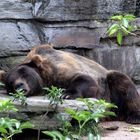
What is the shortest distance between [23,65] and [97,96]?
100 centimetres

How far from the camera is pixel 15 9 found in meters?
7.91

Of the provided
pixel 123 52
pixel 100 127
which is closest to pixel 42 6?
pixel 123 52

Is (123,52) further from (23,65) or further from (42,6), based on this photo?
(23,65)

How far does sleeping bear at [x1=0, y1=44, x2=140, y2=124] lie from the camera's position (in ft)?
Result: 22.1

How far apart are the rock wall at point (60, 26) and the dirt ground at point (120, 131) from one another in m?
1.70

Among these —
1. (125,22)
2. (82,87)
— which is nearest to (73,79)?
(82,87)

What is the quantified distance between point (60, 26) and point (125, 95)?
1.63 meters

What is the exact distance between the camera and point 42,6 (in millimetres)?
7930

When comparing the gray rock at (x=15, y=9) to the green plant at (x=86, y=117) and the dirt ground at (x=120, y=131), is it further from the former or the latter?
the green plant at (x=86, y=117)

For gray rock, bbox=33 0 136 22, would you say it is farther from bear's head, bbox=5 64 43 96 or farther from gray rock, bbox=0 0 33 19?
bear's head, bbox=5 64 43 96

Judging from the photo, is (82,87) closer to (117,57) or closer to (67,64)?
(67,64)

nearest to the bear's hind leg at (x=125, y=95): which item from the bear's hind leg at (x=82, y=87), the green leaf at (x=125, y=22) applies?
the bear's hind leg at (x=82, y=87)

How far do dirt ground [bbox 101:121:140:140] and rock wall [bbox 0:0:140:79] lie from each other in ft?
5.58

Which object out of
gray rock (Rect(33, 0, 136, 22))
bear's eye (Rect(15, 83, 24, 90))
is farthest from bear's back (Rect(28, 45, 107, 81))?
gray rock (Rect(33, 0, 136, 22))
